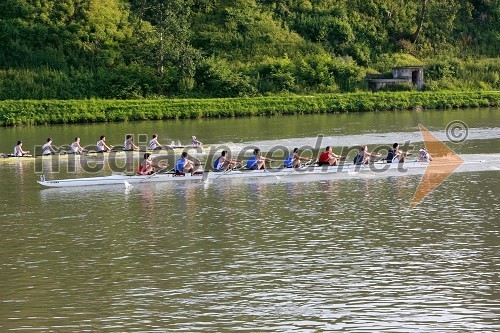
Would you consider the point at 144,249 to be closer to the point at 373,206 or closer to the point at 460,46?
the point at 373,206

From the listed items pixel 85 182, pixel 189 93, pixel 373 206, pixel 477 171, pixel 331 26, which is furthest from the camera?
pixel 331 26

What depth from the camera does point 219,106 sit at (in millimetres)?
59219

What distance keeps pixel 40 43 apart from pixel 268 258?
47767mm

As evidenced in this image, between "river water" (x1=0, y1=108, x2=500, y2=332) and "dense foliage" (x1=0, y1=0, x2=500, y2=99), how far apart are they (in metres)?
27.3

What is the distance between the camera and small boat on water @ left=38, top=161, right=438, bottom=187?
32.8 metres

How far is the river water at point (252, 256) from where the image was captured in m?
17.2

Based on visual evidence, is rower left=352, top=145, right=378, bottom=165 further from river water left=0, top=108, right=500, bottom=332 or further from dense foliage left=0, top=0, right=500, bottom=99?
dense foliage left=0, top=0, right=500, bottom=99

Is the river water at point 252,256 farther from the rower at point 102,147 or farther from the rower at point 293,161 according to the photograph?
the rower at point 102,147

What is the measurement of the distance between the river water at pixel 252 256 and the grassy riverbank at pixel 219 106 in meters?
20.1

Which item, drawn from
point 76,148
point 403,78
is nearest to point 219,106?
point 403,78

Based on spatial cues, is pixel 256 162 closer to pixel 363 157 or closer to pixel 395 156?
pixel 363 157

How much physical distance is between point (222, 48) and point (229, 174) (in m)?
35.2

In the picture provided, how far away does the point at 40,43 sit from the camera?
64938 mm

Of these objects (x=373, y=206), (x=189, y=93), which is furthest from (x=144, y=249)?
(x=189, y=93)
